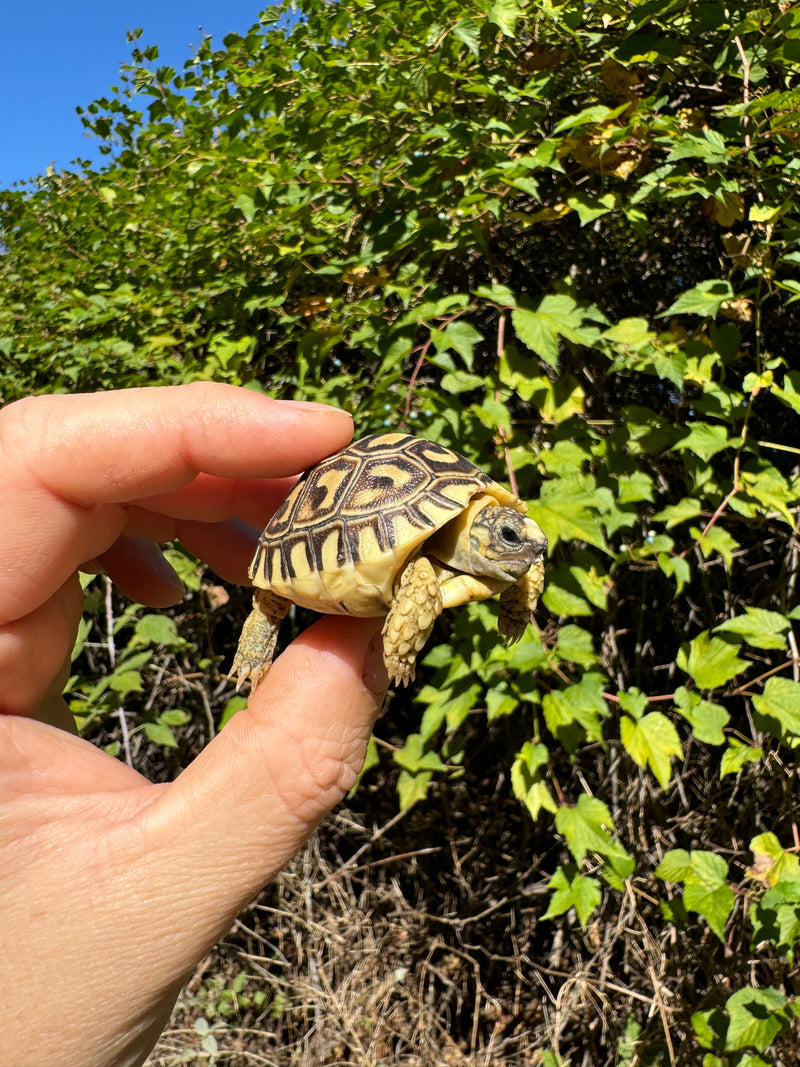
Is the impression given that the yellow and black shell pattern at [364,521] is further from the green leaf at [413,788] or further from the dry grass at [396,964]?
the dry grass at [396,964]

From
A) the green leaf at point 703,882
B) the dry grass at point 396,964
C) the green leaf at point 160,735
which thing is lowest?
the dry grass at point 396,964

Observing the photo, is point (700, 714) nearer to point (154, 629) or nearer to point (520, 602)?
point (520, 602)

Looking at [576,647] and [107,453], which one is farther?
[576,647]

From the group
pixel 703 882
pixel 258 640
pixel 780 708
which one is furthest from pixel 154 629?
pixel 780 708

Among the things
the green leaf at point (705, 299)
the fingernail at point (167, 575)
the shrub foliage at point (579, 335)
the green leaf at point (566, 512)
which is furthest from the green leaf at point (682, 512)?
the fingernail at point (167, 575)

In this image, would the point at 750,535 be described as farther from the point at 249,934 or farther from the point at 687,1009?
the point at 249,934

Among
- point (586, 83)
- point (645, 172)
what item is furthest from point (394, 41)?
point (645, 172)
